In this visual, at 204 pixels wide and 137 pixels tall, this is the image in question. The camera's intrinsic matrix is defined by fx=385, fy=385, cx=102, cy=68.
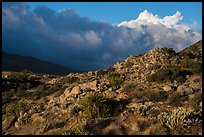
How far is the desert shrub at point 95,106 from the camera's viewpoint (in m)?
18.2

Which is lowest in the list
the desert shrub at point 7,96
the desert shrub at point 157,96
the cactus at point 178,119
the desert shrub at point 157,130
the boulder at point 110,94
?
the desert shrub at point 157,130

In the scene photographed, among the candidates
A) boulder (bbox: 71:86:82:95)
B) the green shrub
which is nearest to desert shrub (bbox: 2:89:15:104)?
boulder (bbox: 71:86:82:95)

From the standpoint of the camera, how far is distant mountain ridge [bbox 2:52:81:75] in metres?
84.5

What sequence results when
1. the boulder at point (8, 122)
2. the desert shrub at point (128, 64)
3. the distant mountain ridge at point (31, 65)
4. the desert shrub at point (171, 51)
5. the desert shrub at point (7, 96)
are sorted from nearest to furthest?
the boulder at point (8, 122), the desert shrub at point (7, 96), the desert shrub at point (128, 64), the desert shrub at point (171, 51), the distant mountain ridge at point (31, 65)

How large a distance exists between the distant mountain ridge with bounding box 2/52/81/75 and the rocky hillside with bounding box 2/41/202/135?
52667mm

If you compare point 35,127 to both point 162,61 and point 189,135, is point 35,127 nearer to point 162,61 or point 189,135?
point 189,135

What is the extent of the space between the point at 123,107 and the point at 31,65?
7414cm

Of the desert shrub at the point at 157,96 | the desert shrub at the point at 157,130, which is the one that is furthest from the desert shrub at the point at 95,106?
the desert shrub at the point at 157,130

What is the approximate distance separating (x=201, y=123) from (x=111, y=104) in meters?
5.33

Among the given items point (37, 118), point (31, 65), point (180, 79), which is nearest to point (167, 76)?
point (180, 79)

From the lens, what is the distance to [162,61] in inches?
1296

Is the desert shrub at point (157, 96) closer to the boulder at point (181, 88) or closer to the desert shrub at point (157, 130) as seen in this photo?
the boulder at point (181, 88)

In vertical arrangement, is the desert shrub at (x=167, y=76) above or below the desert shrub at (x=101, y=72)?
below

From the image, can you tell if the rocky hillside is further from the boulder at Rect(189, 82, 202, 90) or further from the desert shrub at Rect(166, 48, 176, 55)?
the desert shrub at Rect(166, 48, 176, 55)
